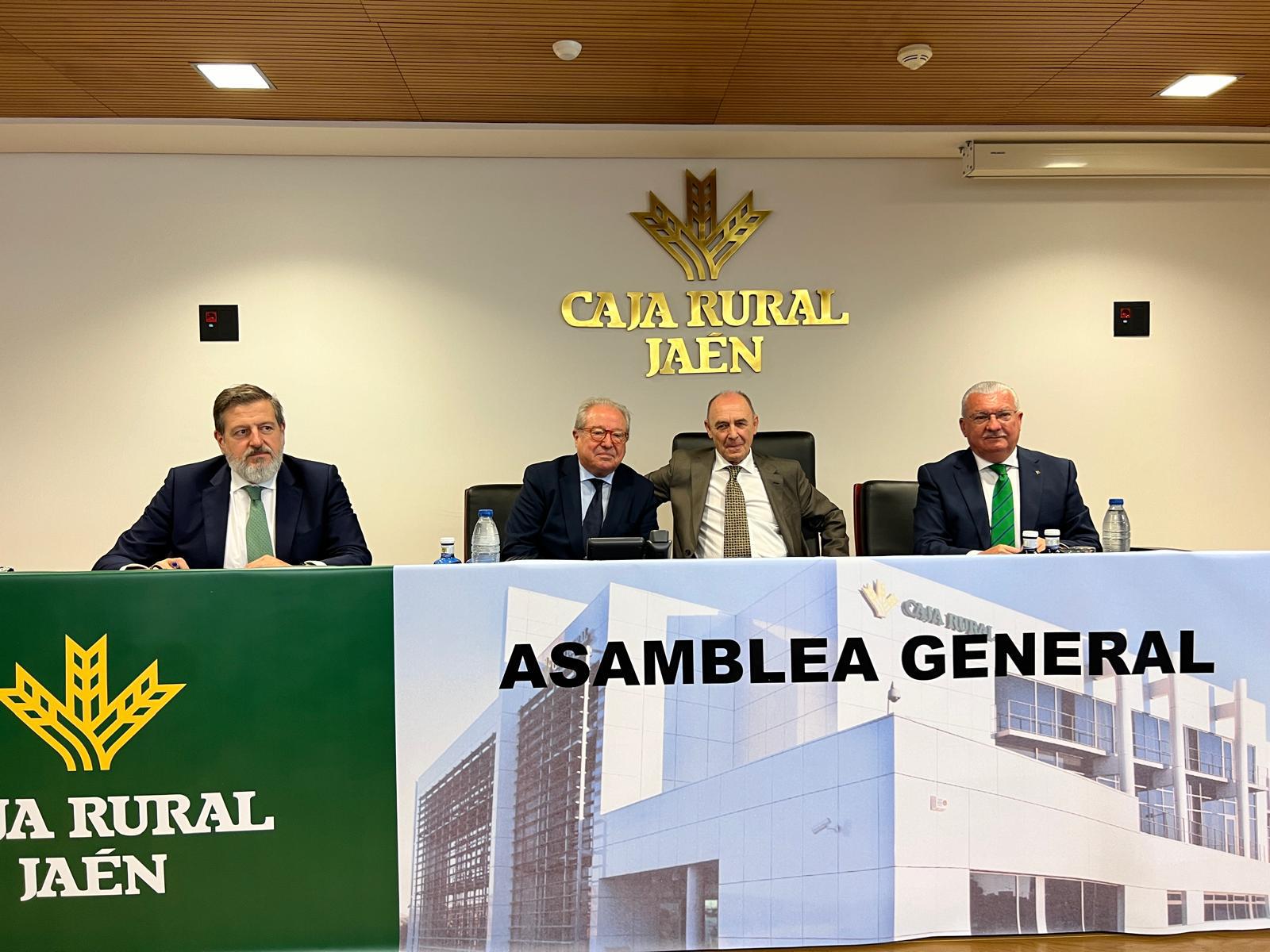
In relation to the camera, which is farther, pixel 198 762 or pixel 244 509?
pixel 244 509


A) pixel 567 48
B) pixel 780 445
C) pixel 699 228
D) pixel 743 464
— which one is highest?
pixel 567 48

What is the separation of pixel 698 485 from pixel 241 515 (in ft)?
5.04

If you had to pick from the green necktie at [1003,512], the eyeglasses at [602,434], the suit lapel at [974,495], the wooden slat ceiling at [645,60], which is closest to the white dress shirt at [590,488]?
the eyeglasses at [602,434]

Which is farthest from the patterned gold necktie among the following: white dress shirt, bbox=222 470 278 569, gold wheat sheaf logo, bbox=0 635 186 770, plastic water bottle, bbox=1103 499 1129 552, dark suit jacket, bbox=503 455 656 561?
gold wheat sheaf logo, bbox=0 635 186 770

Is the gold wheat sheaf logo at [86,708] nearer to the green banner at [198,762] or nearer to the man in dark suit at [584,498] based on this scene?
the green banner at [198,762]

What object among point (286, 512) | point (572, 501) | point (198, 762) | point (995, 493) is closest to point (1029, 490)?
point (995, 493)

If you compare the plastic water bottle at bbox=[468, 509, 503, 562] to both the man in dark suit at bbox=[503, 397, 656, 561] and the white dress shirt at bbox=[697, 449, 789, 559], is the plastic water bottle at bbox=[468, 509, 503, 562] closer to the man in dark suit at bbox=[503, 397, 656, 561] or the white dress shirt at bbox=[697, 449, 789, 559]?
the man in dark suit at bbox=[503, 397, 656, 561]

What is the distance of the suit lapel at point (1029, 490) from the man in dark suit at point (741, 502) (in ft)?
1.95

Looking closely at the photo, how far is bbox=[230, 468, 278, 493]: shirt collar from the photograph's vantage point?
9.71 feet

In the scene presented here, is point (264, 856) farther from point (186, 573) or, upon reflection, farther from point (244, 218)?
point (244, 218)

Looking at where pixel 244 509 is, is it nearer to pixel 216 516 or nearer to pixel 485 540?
pixel 216 516

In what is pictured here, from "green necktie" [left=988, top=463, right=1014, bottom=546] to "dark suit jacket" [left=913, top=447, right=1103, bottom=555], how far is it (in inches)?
1.2

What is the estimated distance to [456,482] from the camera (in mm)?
4547

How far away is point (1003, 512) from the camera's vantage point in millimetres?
3291
